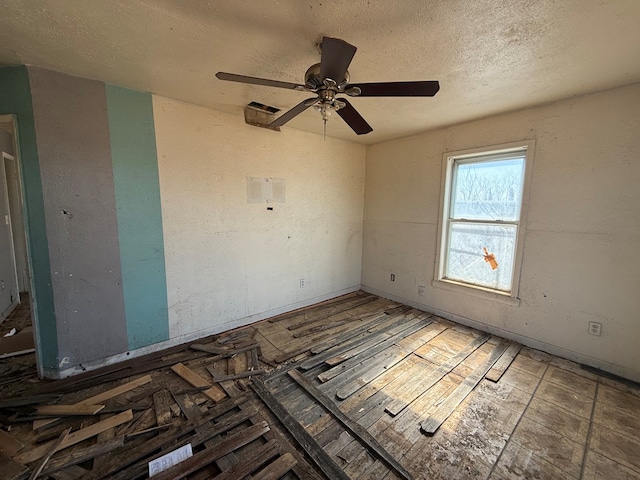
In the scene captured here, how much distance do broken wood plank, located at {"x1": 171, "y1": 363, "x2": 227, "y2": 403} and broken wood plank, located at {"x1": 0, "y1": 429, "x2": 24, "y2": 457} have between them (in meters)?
0.91

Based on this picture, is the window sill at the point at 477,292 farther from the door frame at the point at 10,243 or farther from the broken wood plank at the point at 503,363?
the door frame at the point at 10,243

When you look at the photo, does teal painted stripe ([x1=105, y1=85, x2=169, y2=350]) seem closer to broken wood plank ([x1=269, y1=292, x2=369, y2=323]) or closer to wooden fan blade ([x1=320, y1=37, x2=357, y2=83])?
broken wood plank ([x1=269, y1=292, x2=369, y2=323])

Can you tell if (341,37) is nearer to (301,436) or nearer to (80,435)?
(301,436)

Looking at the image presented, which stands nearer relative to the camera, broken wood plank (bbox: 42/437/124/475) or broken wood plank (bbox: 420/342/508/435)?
broken wood plank (bbox: 42/437/124/475)

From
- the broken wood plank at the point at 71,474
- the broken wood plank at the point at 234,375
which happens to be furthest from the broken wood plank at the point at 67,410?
the broken wood plank at the point at 234,375

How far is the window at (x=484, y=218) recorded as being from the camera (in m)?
2.78

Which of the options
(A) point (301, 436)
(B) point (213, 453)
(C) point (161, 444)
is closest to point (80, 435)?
(C) point (161, 444)

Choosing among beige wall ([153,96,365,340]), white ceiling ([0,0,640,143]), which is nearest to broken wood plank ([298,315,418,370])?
beige wall ([153,96,365,340])

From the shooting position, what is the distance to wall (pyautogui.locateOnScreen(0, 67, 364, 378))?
80.0 inches

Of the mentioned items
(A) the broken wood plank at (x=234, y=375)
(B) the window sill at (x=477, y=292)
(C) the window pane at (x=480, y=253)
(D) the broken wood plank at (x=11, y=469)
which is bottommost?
(D) the broken wood plank at (x=11, y=469)

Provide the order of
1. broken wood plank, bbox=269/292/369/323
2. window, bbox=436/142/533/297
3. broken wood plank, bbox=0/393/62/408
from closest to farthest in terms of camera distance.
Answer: broken wood plank, bbox=0/393/62/408
window, bbox=436/142/533/297
broken wood plank, bbox=269/292/369/323

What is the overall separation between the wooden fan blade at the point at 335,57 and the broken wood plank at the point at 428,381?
2.27 m

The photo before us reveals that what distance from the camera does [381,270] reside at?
13.6ft

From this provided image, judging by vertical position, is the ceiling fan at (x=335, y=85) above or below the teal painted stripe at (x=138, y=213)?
above
